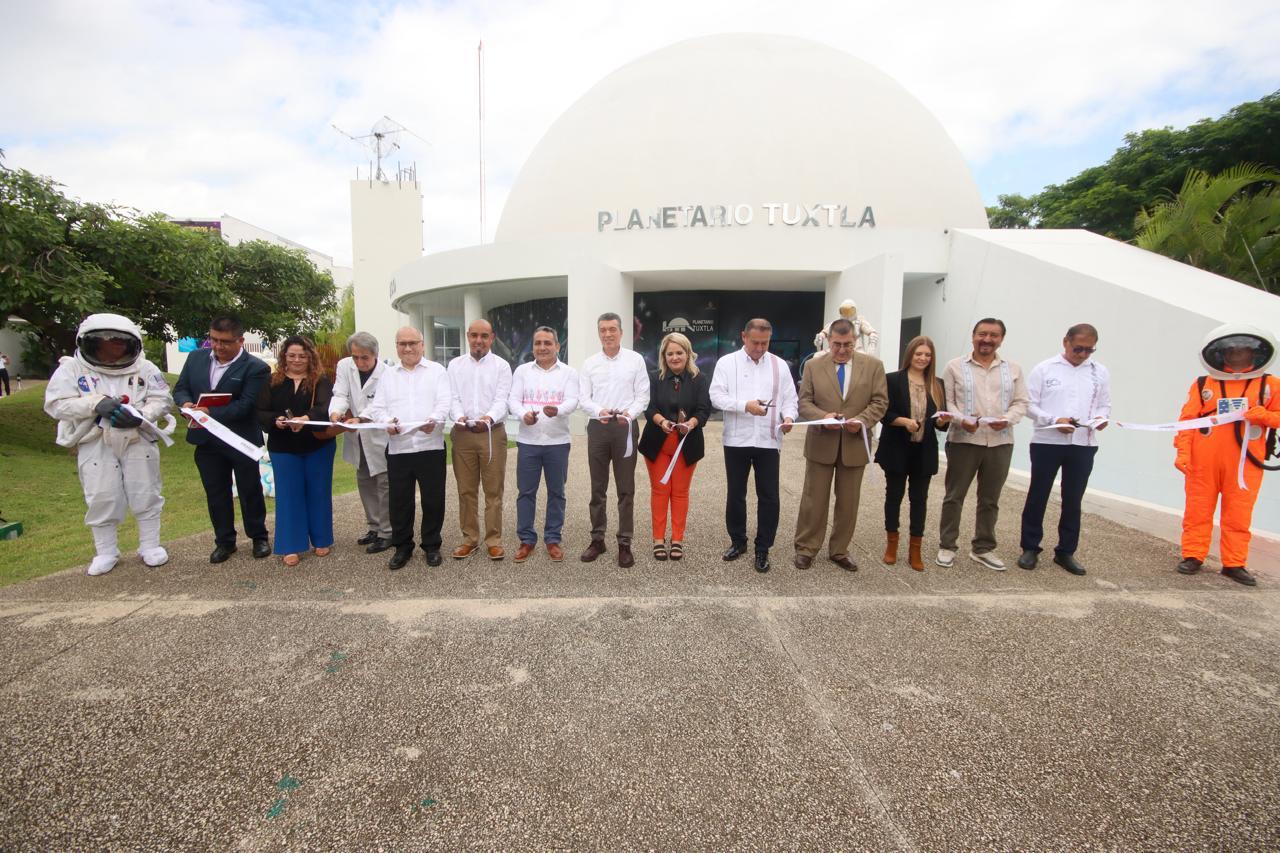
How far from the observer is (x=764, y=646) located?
9.78 ft

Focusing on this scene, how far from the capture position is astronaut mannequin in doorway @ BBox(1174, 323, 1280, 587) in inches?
155

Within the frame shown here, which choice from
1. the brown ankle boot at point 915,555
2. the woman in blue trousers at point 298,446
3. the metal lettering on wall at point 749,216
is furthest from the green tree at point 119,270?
the brown ankle boot at point 915,555

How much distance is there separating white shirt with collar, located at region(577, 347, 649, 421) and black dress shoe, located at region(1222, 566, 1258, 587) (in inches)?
167

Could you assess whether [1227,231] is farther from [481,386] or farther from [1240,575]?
[481,386]

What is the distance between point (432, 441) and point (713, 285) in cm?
1071

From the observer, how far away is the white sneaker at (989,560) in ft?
13.6

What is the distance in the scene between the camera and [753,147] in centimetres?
1357

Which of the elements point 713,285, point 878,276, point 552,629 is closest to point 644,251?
point 713,285

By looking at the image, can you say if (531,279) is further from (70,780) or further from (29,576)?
(70,780)

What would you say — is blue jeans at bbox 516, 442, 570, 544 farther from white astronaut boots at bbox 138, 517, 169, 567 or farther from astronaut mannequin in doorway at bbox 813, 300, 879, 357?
astronaut mannequin in doorway at bbox 813, 300, 879, 357

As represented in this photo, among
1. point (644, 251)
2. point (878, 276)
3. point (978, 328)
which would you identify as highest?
point (644, 251)

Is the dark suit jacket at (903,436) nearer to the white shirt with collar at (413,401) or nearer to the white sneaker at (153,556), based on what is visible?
the white shirt with collar at (413,401)

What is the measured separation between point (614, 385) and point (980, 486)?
113 inches

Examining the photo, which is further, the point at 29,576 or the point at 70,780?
the point at 29,576
